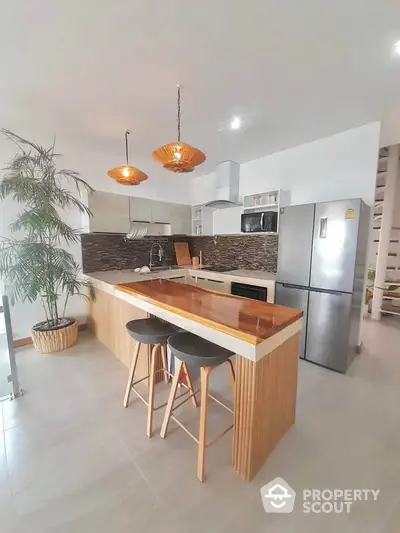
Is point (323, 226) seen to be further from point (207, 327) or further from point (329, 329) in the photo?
point (207, 327)

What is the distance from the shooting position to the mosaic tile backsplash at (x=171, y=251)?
3.60 m

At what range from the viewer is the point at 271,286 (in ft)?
9.89

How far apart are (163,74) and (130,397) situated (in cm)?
269

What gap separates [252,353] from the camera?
3.91ft

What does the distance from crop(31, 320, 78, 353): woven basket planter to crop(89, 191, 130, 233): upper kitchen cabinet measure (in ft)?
4.56

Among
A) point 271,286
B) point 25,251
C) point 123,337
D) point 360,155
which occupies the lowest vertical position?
point 123,337

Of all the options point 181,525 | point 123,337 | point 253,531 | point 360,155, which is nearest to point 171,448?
point 181,525

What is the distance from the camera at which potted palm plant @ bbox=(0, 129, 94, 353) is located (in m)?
2.48

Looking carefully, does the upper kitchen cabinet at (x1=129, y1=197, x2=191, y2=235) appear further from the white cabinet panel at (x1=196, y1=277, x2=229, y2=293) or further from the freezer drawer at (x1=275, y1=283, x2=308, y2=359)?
the freezer drawer at (x1=275, y1=283, x2=308, y2=359)

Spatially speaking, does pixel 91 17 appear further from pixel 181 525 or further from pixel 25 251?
pixel 181 525

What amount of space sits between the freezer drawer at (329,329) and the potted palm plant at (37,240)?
2.89 meters

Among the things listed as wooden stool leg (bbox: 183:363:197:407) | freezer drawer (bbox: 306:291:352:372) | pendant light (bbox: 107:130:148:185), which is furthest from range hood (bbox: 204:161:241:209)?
wooden stool leg (bbox: 183:363:197:407)

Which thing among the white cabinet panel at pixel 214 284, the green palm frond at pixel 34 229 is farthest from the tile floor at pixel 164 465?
the white cabinet panel at pixel 214 284

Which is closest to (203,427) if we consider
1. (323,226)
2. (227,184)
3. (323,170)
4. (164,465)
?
(164,465)
